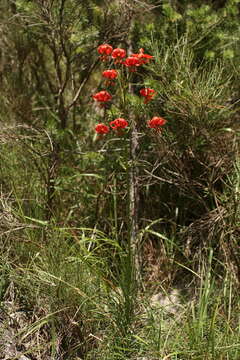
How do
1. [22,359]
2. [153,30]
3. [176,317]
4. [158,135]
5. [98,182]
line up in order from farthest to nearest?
[98,182] → [153,30] → [158,135] → [176,317] → [22,359]

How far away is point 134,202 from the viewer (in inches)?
129

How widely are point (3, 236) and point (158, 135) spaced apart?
3.65 ft

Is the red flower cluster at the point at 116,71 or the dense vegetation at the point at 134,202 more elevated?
the red flower cluster at the point at 116,71

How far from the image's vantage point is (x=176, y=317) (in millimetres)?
2816

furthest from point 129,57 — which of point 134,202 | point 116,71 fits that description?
point 134,202

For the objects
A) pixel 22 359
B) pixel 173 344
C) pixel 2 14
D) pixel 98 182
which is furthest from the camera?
pixel 2 14

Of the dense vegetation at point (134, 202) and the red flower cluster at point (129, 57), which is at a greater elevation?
the red flower cluster at point (129, 57)

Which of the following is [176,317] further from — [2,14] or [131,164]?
[2,14]

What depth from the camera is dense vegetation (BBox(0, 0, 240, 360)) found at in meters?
2.64

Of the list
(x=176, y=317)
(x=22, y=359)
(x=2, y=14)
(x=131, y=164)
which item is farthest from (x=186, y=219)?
(x=2, y=14)

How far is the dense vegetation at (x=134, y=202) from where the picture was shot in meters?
2.64

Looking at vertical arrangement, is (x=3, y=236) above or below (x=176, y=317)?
above

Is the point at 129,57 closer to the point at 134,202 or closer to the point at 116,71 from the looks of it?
the point at 116,71

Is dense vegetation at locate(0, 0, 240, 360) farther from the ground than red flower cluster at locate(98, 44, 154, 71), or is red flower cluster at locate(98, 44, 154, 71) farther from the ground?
red flower cluster at locate(98, 44, 154, 71)
